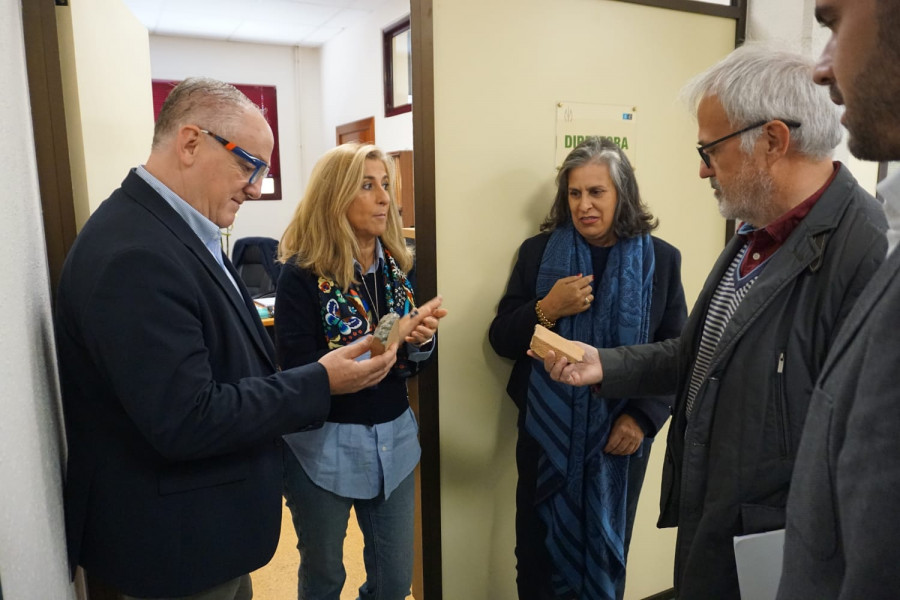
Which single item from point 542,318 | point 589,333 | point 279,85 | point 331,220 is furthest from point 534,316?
point 279,85

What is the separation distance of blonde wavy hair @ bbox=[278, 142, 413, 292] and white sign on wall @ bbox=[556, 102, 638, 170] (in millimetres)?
604

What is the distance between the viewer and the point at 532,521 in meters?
1.81

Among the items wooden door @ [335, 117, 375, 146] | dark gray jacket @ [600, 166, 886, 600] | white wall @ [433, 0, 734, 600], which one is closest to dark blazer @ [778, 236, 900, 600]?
dark gray jacket @ [600, 166, 886, 600]

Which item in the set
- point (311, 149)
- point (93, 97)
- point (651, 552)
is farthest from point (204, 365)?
point (311, 149)

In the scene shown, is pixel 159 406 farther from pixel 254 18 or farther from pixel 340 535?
pixel 254 18

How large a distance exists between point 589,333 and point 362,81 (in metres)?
4.12

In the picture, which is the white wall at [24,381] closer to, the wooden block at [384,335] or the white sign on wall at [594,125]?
the wooden block at [384,335]

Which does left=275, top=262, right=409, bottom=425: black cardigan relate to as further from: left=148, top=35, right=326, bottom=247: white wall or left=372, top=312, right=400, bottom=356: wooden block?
left=148, top=35, right=326, bottom=247: white wall

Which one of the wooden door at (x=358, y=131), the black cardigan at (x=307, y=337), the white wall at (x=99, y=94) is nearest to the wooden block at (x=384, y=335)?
the black cardigan at (x=307, y=337)

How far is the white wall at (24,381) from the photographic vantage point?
0.74 meters

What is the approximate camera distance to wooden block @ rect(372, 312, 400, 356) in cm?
134

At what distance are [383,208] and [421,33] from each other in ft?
1.65

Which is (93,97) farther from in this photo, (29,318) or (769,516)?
(769,516)

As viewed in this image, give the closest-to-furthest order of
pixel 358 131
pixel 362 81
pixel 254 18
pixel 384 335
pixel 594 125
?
pixel 384 335 < pixel 594 125 < pixel 254 18 < pixel 362 81 < pixel 358 131
